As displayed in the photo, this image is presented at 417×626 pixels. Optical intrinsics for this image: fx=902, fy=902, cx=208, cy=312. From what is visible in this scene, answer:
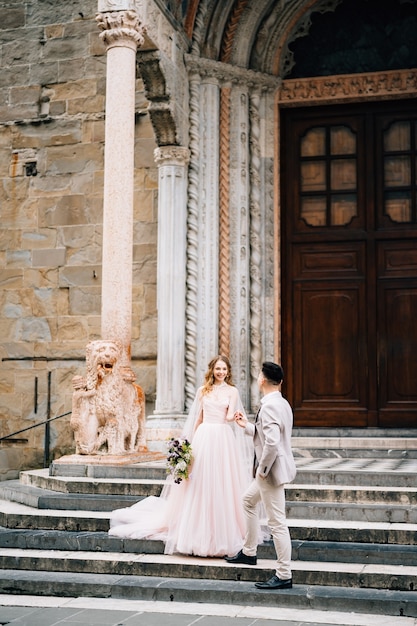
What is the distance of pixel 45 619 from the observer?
5.69 m

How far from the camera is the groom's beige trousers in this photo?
20.0 ft

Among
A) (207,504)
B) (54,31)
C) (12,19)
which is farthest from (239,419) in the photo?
(12,19)

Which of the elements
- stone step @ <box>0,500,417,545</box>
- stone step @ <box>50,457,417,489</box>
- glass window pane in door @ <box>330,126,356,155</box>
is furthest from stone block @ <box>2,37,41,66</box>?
stone step @ <box>0,500,417,545</box>

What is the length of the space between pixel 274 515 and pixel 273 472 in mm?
289

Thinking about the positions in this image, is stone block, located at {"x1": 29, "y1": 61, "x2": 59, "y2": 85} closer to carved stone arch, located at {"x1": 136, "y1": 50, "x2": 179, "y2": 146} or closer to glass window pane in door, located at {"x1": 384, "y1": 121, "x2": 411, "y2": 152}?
carved stone arch, located at {"x1": 136, "y1": 50, "x2": 179, "y2": 146}

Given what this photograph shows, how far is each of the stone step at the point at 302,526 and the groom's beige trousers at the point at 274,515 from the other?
2.42 feet

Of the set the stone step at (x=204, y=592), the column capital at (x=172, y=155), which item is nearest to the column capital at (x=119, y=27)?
the column capital at (x=172, y=155)

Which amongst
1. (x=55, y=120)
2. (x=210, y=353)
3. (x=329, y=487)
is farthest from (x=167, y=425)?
(x=55, y=120)

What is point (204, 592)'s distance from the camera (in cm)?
619

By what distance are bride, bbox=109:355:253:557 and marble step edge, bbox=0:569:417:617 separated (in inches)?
16.8

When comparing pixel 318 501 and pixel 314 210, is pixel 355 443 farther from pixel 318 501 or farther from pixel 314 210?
pixel 318 501

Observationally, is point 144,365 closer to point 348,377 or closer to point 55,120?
point 348,377

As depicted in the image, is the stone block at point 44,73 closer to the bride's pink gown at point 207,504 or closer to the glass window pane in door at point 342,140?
the glass window pane in door at point 342,140

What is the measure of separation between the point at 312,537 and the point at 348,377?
5037 mm
